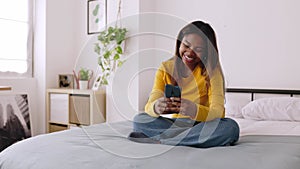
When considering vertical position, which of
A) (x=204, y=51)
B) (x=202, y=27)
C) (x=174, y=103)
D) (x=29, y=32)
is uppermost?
(x=29, y=32)

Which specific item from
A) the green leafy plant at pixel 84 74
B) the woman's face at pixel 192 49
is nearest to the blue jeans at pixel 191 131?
the woman's face at pixel 192 49

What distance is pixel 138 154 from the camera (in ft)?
3.63

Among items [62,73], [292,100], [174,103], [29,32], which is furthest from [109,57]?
[174,103]

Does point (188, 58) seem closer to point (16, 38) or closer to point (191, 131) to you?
point (191, 131)

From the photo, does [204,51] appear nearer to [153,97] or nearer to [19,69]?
[153,97]

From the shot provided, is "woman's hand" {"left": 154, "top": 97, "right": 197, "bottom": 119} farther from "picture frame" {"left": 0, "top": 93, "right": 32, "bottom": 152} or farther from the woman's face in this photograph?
"picture frame" {"left": 0, "top": 93, "right": 32, "bottom": 152}

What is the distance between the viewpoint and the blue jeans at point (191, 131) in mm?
1224

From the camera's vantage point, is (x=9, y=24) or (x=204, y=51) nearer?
(x=204, y=51)

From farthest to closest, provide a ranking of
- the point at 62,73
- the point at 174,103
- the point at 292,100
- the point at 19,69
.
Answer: the point at 62,73
the point at 19,69
the point at 292,100
the point at 174,103

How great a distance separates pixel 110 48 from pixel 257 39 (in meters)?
1.37

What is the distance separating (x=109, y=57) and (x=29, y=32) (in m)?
1.04

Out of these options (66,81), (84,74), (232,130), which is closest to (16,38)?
(66,81)

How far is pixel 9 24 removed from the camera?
318 cm

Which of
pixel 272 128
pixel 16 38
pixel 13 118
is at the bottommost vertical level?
pixel 13 118
